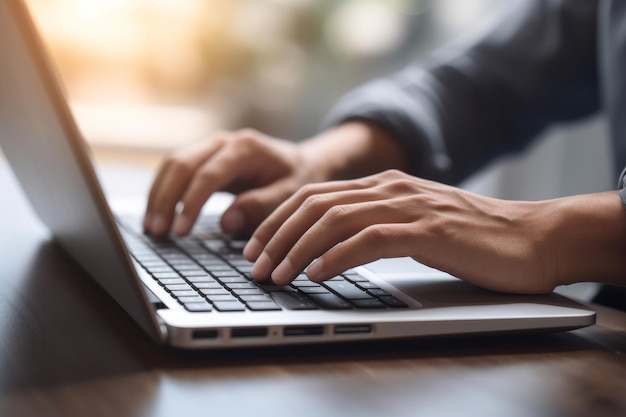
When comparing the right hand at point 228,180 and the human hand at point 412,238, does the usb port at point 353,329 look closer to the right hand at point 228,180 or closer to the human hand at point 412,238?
the human hand at point 412,238

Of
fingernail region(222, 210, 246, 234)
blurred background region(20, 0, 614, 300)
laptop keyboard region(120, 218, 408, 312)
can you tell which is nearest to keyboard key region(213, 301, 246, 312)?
laptop keyboard region(120, 218, 408, 312)

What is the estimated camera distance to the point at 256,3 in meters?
2.86

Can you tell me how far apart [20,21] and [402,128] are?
0.67 metres

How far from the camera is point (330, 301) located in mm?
532

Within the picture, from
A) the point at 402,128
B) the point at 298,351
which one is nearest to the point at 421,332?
the point at 298,351

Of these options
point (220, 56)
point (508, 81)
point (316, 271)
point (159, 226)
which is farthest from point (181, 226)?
point (220, 56)

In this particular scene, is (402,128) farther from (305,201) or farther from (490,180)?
(490,180)

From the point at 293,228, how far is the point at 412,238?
0.30ft

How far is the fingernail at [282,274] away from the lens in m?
0.56

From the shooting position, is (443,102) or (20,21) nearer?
(20,21)

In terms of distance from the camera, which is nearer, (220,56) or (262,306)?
(262,306)

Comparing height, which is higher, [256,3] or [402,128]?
[256,3]

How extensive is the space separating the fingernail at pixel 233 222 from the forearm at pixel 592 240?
0.33m

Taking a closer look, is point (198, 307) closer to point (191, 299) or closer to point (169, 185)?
point (191, 299)
